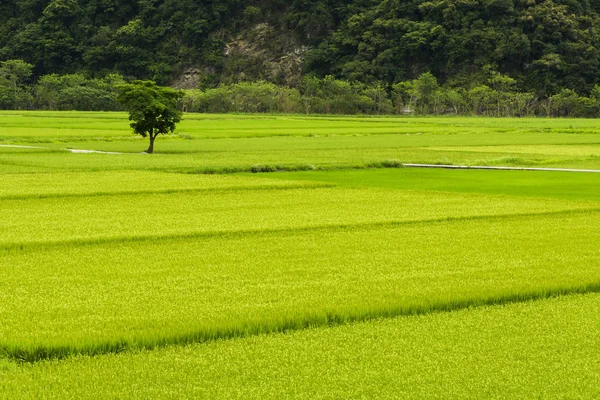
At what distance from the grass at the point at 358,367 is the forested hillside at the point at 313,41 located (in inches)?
3666

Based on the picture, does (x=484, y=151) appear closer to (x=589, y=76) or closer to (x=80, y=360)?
(x=80, y=360)

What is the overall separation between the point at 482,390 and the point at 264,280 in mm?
4600

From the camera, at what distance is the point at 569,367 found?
810 centimetres

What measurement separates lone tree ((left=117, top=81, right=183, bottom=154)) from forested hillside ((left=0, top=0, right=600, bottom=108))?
61.3m

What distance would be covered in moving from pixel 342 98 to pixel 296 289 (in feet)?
294

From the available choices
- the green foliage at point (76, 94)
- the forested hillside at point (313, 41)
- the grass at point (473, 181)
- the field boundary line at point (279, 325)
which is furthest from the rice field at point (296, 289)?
the forested hillside at point (313, 41)

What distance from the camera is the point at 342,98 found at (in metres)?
99.9

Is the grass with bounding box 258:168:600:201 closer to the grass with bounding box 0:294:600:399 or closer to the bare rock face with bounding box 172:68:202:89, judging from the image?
the grass with bounding box 0:294:600:399

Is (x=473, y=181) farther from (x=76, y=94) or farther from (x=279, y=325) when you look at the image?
(x=76, y=94)

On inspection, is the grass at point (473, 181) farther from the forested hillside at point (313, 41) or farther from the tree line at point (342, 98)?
the forested hillside at point (313, 41)

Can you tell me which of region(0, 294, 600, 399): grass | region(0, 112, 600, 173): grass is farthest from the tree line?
region(0, 294, 600, 399): grass

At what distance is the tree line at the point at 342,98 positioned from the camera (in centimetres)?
9869

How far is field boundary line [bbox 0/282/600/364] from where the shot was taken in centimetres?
835

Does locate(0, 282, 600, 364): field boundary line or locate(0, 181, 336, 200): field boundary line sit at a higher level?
locate(0, 282, 600, 364): field boundary line
